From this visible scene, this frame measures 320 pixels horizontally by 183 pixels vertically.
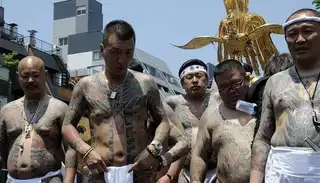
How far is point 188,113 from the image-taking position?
6852mm

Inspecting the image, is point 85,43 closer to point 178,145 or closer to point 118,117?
point 178,145

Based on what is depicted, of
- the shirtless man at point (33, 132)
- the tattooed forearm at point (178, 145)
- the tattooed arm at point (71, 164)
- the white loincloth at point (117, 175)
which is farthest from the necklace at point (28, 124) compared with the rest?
the white loincloth at point (117, 175)

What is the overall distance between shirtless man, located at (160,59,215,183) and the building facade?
37.2m

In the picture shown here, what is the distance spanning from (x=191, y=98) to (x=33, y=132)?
1908 mm

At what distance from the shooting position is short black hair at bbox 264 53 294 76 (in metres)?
4.98

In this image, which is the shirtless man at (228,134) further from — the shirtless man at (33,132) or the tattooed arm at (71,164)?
the shirtless man at (33,132)

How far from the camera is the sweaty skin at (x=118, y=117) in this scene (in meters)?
4.56

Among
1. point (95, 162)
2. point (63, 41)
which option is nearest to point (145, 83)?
point (95, 162)

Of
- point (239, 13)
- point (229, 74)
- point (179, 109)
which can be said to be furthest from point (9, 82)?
point (229, 74)

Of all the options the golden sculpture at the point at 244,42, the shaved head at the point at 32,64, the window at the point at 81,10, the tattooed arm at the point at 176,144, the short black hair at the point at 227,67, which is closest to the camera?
the tattooed arm at the point at 176,144

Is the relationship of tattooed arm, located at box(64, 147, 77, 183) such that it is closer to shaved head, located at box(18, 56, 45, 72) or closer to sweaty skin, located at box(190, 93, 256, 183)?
sweaty skin, located at box(190, 93, 256, 183)

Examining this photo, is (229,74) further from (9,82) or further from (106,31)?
(9,82)

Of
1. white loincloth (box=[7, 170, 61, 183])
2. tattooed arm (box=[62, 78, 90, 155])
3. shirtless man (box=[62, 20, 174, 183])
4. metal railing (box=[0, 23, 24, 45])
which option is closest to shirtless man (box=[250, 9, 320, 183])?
shirtless man (box=[62, 20, 174, 183])

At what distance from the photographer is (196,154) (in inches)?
216
